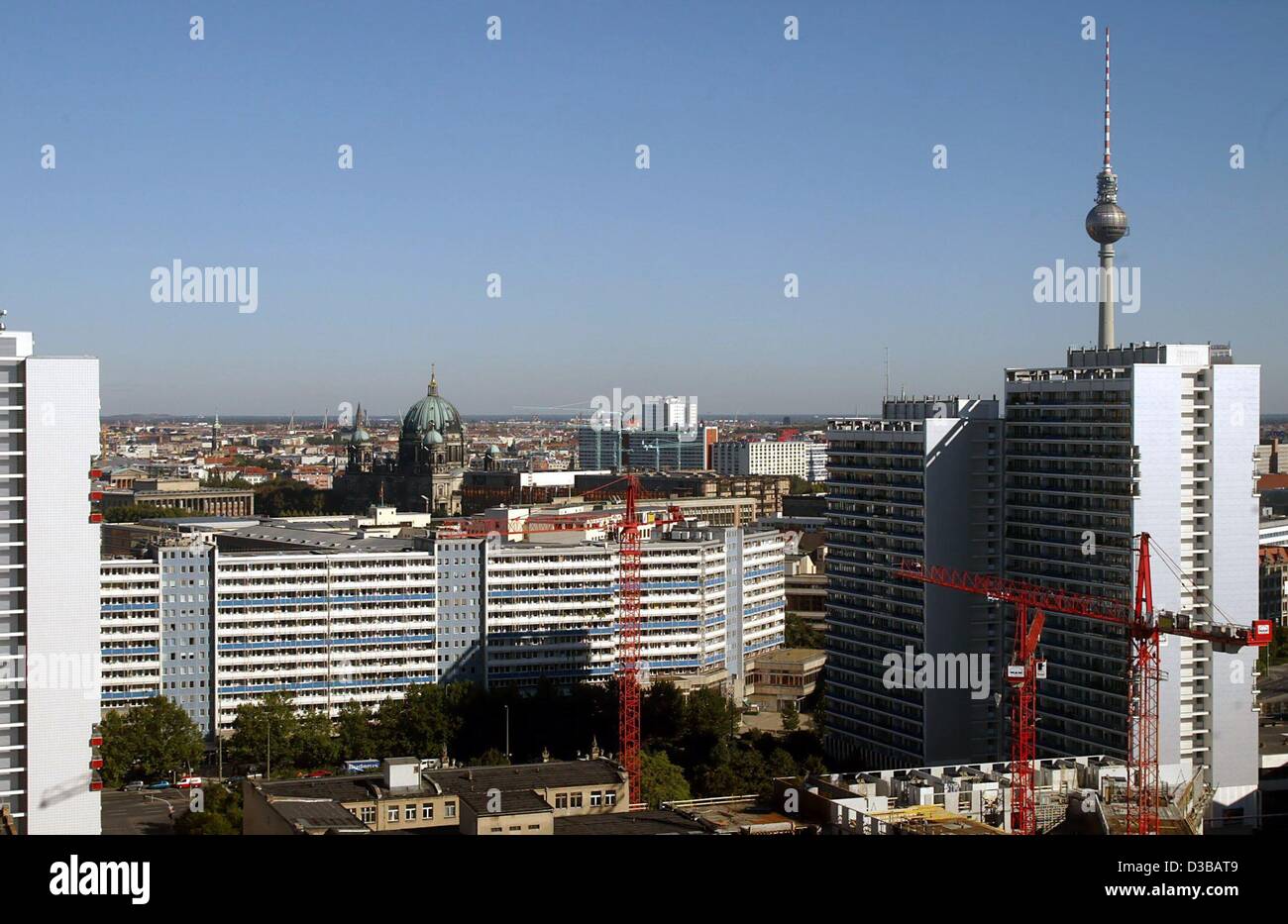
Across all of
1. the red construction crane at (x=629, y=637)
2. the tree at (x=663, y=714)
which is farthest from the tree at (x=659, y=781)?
the tree at (x=663, y=714)

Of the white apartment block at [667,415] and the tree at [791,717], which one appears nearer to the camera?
the tree at [791,717]

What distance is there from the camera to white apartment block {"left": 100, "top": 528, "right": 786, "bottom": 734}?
36531mm

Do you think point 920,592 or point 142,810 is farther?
point 920,592

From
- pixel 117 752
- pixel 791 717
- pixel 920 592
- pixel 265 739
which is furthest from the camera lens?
pixel 791 717

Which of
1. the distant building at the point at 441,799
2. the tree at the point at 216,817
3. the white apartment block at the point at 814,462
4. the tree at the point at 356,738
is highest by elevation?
the white apartment block at the point at 814,462

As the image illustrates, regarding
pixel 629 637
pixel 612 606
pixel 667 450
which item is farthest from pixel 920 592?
pixel 667 450

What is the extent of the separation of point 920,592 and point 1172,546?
18.3ft

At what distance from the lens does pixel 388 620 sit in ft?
127

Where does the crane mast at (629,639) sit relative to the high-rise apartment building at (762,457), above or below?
below

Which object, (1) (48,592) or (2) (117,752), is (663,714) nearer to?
(2) (117,752)

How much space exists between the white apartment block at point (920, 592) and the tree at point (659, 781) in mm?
4748

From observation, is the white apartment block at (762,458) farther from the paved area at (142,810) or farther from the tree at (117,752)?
the paved area at (142,810)

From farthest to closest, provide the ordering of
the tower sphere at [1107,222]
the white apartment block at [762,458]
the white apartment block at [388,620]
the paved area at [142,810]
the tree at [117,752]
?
the white apartment block at [762,458] → the tower sphere at [1107,222] → the white apartment block at [388,620] → the tree at [117,752] → the paved area at [142,810]

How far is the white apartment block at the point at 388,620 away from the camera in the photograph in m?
36.5
